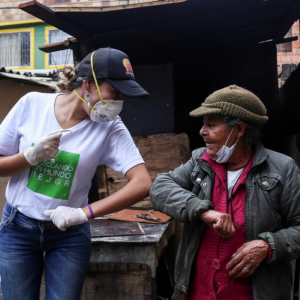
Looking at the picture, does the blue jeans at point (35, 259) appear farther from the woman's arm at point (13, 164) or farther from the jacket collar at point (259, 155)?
the jacket collar at point (259, 155)

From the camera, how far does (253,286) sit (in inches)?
72.4

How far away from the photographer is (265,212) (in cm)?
185

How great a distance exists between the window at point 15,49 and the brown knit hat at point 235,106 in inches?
481

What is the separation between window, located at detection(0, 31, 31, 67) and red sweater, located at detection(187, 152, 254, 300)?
40.5ft

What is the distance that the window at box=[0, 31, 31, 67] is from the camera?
13047mm

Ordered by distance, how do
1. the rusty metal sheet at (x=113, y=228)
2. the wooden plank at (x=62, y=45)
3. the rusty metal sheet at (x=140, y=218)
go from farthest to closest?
the wooden plank at (x=62, y=45) < the rusty metal sheet at (x=140, y=218) < the rusty metal sheet at (x=113, y=228)

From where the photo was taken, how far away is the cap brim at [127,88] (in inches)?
76.9

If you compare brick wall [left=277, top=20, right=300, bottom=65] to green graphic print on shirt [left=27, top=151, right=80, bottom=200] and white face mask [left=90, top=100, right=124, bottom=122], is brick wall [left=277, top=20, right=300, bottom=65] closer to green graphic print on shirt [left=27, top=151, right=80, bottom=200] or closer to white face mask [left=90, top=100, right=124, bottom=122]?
white face mask [left=90, top=100, right=124, bottom=122]

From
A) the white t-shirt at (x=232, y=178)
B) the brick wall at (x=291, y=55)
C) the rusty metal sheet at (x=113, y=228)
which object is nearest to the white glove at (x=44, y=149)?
the white t-shirt at (x=232, y=178)

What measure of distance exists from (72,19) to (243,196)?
10.4 ft

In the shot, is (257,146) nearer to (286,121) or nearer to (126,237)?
(126,237)

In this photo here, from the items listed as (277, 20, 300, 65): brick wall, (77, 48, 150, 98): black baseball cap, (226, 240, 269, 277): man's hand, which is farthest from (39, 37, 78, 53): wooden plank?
(277, 20, 300, 65): brick wall

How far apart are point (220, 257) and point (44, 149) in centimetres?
100

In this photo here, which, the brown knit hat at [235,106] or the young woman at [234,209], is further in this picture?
the brown knit hat at [235,106]
